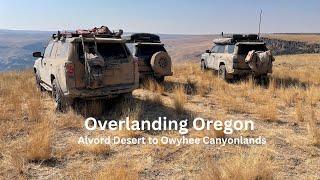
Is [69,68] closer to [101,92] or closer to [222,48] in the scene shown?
[101,92]

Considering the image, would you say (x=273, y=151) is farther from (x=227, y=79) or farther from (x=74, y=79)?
Answer: (x=227, y=79)

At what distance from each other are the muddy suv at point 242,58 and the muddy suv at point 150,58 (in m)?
2.71

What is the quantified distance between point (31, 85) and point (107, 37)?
224 inches

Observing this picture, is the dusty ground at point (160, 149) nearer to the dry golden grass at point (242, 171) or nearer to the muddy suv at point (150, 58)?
the dry golden grass at point (242, 171)

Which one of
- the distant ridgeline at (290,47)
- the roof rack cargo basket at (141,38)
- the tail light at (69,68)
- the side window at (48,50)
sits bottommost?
the distant ridgeline at (290,47)

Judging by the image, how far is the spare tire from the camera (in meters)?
12.1

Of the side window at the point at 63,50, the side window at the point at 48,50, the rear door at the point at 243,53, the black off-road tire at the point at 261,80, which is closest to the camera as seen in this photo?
the side window at the point at 63,50

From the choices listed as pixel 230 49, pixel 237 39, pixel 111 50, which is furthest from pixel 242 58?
pixel 111 50

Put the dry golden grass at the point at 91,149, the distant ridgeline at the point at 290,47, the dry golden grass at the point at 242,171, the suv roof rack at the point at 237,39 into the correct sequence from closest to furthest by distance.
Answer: the dry golden grass at the point at 242,171, the dry golden grass at the point at 91,149, the suv roof rack at the point at 237,39, the distant ridgeline at the point at 290,47

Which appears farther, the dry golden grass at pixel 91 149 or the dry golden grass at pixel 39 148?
the dry golden grass at pixel 91 149

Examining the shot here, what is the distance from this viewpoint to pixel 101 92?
8195 millimetres

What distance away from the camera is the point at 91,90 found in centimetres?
812

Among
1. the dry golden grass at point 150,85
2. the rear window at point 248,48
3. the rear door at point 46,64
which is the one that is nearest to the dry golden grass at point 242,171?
the rear door at point 46,64

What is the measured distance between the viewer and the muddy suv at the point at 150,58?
1219 cm
